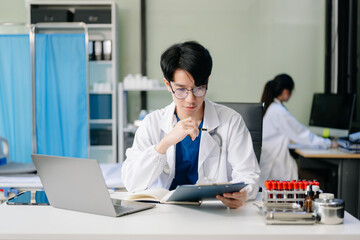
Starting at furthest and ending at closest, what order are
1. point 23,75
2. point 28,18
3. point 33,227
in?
1. point 28,18
2. point 23,75
3. point 33,227

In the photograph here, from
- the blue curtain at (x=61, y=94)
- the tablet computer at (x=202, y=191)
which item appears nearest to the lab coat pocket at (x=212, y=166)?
the tablet computer at (x=202, y=191)

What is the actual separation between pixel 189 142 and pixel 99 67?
3399 mm

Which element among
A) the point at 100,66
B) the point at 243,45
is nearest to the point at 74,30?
the point at 100,66

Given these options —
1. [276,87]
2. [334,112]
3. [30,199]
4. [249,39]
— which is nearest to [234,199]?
[30,199]

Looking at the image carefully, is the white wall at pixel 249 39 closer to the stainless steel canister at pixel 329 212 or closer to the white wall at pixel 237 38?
the white wall at pixel 237 38

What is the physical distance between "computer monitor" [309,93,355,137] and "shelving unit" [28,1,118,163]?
216 cm

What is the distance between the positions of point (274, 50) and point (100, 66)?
207 cm

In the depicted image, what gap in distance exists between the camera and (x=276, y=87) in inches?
163

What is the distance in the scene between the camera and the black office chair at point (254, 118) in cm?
244

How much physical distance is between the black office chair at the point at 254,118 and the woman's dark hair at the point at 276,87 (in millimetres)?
1711

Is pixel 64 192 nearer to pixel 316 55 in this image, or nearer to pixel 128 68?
pixel 128 68

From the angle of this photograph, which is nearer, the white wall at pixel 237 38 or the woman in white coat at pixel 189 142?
the woman in white coat at pixel 189 142

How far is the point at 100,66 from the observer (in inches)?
205

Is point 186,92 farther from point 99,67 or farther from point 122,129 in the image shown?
point 99,67
